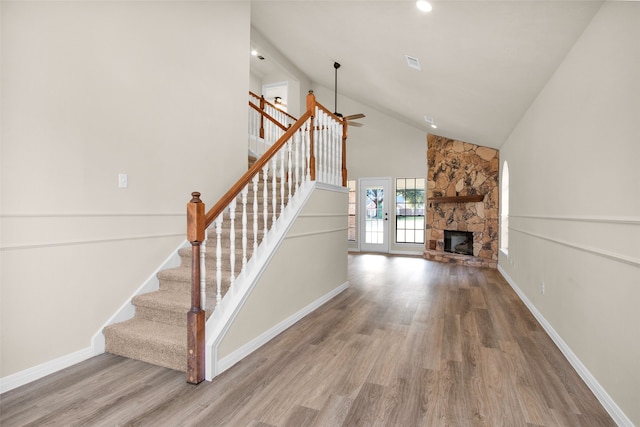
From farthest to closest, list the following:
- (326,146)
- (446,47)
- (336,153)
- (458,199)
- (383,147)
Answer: (383,147)
(458,199)
(336,153)
(326,146)
(446,47)

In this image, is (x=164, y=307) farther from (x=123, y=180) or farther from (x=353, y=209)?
(x=353, y=209)

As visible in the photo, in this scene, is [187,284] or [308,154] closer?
[187,284]

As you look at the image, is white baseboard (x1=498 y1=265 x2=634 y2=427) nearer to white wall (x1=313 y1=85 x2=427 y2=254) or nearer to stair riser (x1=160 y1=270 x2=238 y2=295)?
stair riser (x1=160 y1=270 x2=238 y2=295)

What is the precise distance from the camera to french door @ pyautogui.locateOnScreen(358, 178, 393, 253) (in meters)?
8.96

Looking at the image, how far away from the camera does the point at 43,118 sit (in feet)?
7.34

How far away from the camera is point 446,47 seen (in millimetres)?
3336

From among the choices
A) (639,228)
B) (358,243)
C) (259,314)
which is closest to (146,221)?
(259,314)

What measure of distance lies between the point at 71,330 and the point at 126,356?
1.35ft

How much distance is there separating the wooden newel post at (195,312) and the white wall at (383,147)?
7219 mm

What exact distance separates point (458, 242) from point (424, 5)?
6.08m

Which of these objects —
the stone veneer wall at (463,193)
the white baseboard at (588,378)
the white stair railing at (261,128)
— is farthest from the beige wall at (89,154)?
the stone veneer wall at (463,193)

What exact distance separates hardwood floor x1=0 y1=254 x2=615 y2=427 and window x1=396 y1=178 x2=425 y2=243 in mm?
5433

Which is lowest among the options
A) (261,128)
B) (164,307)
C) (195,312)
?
(164,307)

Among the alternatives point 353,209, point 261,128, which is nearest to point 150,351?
point 261,128
